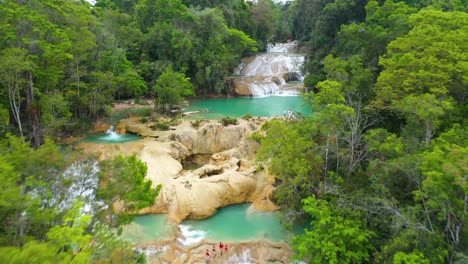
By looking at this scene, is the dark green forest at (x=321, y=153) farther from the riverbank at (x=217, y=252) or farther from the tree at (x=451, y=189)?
the riverbank at (x=217, y=252)

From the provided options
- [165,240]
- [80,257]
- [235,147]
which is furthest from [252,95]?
[80,257]

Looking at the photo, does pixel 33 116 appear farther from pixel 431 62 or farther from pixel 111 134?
pixel 431 62

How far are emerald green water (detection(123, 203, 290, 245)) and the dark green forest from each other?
0.99 metres

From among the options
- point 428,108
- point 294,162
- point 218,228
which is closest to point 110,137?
point 218,228

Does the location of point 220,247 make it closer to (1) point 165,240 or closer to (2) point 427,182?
(1) point 165,240

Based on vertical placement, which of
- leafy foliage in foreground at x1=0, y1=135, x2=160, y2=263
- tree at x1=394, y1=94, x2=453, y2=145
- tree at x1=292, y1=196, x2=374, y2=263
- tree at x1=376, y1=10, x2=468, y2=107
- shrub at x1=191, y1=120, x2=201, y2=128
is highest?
tree at x1=376, y1=10, x2=468, y2=107

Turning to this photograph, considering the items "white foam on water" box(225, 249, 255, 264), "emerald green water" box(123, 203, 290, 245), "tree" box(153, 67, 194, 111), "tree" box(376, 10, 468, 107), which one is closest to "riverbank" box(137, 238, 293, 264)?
"white foam on water" box(225, 249, 255, 264)

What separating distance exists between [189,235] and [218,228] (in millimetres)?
1308

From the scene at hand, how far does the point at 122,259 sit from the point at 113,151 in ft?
42.2

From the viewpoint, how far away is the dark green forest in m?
7.65

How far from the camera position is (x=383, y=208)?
10.5 metres

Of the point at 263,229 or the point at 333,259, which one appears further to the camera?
the point at 263,229

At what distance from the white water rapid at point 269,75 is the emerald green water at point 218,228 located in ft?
80.5

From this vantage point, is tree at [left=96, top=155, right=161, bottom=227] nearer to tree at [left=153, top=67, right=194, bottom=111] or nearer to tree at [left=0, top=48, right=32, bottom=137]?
tree at [left=0, top=48, right=32, bottom=137]
